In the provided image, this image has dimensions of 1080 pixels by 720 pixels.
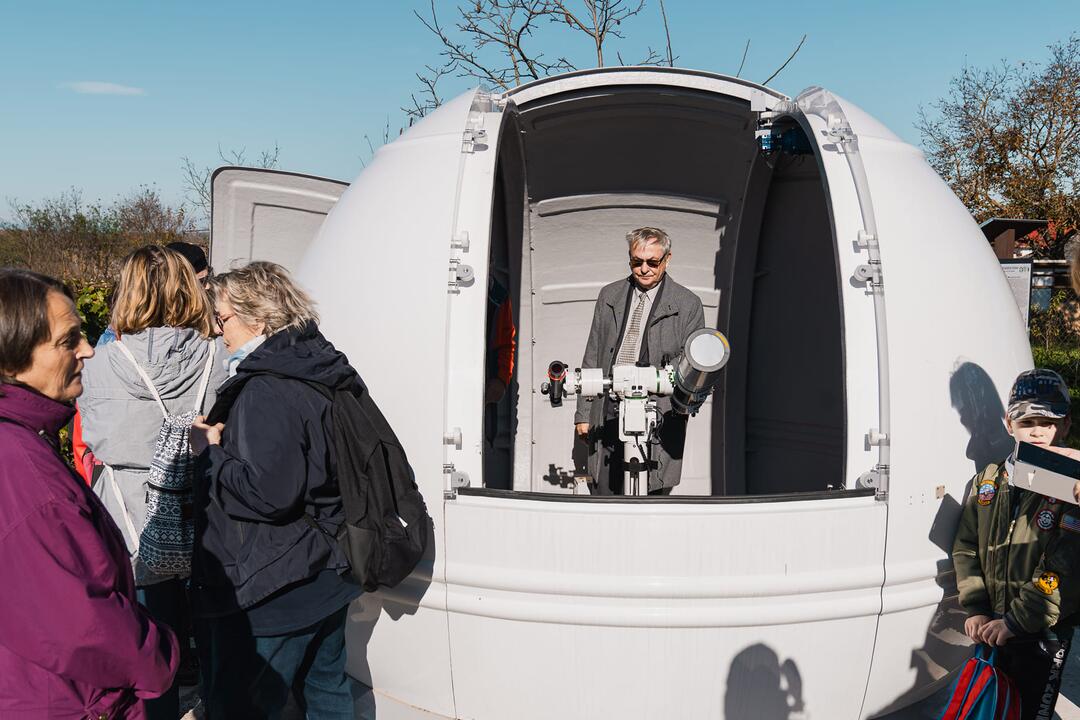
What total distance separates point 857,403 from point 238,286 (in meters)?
2.05

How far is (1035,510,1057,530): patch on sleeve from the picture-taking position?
8.36 feet

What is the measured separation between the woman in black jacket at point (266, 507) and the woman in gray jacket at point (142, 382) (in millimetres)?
411

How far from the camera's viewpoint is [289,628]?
2379 millimetres

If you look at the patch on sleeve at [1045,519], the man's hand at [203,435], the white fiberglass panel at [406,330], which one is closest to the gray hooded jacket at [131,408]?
the man's hand at [203,435]

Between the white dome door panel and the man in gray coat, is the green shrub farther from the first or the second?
the man in gray coat

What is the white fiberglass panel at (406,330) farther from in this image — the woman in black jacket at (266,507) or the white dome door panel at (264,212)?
the white dome door panel at (264,212)

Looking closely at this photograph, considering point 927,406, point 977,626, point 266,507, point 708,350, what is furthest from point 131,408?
point 977,626

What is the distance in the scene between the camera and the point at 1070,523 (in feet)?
8.15

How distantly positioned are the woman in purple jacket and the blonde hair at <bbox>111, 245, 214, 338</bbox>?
1147 millimetres

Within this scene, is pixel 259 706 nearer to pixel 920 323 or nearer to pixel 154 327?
pixel 154 327

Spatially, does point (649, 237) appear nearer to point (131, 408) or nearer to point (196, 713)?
point (131, 408)

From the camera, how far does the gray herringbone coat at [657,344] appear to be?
13.1 ft

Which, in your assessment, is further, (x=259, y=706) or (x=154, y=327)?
(x=154, y=327)

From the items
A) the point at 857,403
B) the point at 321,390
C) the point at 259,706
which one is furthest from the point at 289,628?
the point at 857,403
